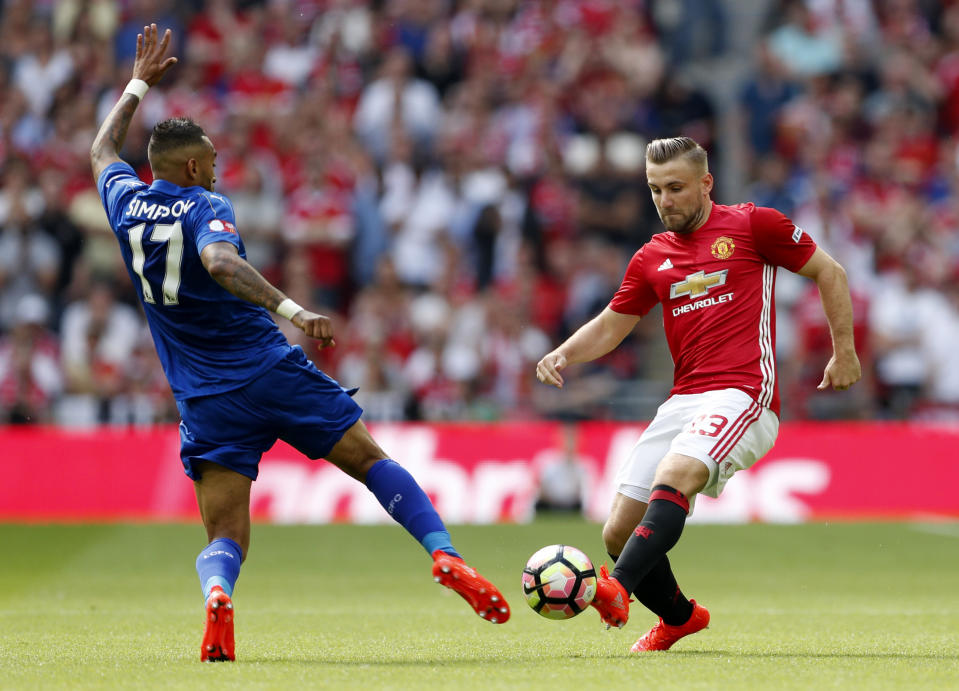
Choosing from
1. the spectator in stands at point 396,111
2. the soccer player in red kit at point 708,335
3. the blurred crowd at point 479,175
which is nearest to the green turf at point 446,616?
the soccer player in red kit at point 708,335

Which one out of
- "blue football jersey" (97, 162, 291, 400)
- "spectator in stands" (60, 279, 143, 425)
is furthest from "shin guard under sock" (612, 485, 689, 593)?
"spectator in stands" (60, 279, 143, 425)

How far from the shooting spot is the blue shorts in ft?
21.2

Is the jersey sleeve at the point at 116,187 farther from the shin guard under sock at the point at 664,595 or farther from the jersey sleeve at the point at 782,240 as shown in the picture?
the shin guard under sock at the point at 664,595

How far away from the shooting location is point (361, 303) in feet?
55.5

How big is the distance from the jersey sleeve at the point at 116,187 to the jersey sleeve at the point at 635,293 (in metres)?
2.29

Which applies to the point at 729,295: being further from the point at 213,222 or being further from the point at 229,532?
the point at 229,532

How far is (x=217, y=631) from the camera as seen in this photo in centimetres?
600

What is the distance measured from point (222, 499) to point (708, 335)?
2.31 meters

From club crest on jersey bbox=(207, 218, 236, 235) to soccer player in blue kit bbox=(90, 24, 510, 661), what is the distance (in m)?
0.01

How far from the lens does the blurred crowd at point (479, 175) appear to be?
1662cm

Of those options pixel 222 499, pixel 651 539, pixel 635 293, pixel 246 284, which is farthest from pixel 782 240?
pixel 222 499

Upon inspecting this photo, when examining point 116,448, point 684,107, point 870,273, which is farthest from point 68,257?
point 870,273

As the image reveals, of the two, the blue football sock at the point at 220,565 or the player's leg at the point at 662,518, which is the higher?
the player's leg at the point at 662,518

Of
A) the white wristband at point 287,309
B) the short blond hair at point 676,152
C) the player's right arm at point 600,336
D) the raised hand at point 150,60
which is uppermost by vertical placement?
the raised hand at point 150,60
